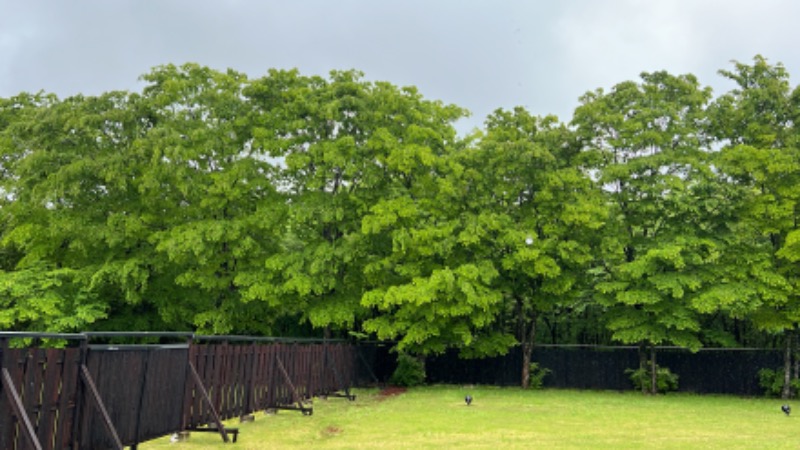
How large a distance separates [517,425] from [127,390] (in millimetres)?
7869

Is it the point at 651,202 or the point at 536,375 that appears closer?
the point at 651,202

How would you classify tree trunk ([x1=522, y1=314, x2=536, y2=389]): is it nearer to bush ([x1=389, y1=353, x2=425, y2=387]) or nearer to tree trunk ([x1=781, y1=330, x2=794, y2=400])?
bush ([x1=389, y1=353, x2=425, y2=387])

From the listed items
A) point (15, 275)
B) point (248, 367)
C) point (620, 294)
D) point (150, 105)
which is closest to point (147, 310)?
point (15, 275)

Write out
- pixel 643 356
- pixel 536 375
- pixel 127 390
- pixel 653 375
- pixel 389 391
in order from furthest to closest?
1. pixel 536 375
2. pixel 643 356
3. pixel 653 375
4. pixel 389 391
5. pixel 127 390

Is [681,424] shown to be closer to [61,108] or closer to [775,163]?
[775,163]

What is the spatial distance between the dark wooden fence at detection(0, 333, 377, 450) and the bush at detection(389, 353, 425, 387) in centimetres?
930

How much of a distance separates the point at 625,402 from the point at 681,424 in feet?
18.6

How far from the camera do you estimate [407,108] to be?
925 inches

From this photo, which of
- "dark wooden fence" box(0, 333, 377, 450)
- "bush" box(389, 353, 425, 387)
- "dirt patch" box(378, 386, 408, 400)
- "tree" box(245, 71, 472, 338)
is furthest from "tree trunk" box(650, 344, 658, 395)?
"dark wooden fence" box(0, 333, 377, 450)

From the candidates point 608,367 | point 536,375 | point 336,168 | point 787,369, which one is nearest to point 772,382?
point 787,369

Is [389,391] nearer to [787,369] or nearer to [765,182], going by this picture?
[787,369]

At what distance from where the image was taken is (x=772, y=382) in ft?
72.0

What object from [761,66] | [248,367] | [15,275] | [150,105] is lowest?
[248,367]

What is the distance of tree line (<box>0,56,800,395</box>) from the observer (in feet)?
69.6
